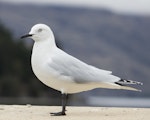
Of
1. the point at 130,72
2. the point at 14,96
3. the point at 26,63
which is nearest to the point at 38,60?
the point at 14,96

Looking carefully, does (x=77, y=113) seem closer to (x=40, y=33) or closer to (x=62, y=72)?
(x=62, y=72)

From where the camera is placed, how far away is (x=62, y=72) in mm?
11625

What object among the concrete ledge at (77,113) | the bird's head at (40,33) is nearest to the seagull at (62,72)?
the bird's head at (40,33)

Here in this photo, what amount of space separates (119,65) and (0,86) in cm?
14169

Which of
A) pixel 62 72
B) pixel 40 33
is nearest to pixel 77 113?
pixel 62 72

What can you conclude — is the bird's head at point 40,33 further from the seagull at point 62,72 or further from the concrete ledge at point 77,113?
the concrete ledge at point 77,113

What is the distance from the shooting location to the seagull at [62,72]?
1161 cm

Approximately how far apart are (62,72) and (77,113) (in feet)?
3.22

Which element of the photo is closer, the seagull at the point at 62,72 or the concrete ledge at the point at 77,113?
the concrete ledge at the point at 77,113

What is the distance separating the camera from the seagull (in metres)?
11.6

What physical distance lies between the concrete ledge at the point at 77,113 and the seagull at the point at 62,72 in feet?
1.31

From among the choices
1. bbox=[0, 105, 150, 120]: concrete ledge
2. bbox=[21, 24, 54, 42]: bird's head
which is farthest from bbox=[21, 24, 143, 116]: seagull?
bbox=[0, 105, 150, 120]: concrete ledge

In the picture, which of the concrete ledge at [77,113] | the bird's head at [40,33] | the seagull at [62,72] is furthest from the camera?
the bird's head at [40,33]

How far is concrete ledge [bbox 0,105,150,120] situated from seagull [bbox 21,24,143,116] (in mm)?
400
